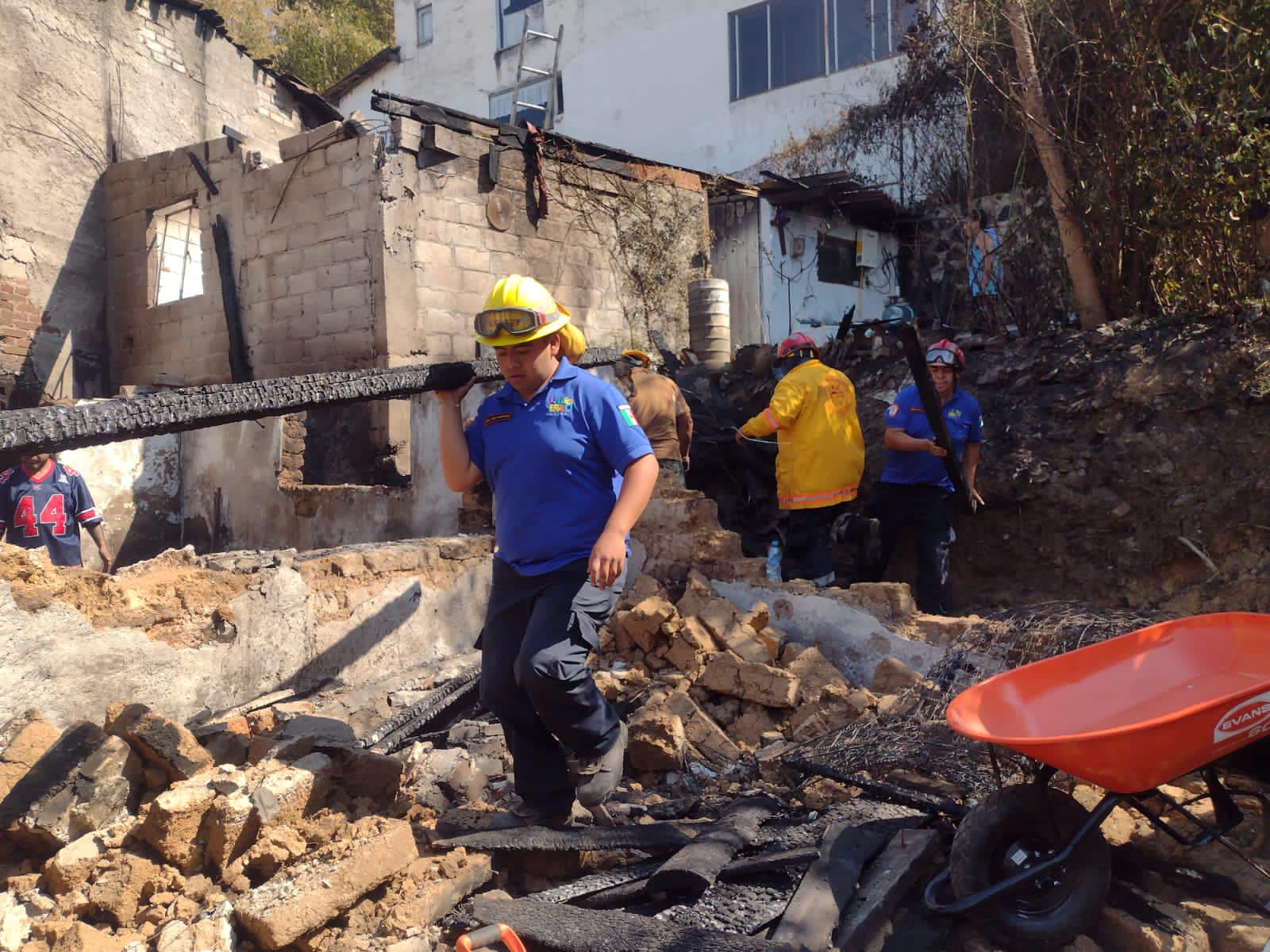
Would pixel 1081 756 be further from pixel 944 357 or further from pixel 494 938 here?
pixel 944 357

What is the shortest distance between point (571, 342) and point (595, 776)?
1.62m

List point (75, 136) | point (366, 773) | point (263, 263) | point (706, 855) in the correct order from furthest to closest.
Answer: point (75, 136) < point (263, 263) < point (366, 773) < point (706, 855)

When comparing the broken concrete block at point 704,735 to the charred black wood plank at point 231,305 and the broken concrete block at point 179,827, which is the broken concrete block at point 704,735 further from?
the charred black wood plank at point 231,305

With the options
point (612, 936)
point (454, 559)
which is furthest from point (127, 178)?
point (612, 936)

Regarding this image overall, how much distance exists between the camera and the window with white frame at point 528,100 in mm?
19219

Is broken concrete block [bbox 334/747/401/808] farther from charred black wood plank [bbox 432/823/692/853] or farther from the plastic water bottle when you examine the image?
the plastic water bottle

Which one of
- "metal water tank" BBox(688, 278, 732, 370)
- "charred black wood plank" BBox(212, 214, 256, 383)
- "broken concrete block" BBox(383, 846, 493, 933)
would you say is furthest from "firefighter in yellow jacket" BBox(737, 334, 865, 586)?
"charred black wood plank" BBox(212, 214, 256, 383)

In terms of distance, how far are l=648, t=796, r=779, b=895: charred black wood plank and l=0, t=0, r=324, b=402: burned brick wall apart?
38.0 ft

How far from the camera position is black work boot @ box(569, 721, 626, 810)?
3.16 metres

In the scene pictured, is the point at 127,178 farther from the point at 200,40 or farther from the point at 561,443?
the point at 561,443

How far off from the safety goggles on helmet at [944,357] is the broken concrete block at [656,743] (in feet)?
9.81

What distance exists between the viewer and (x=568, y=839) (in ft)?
10.1

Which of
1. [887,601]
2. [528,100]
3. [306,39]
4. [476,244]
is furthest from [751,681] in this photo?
[306,39]

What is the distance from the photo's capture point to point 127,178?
39.3ft
